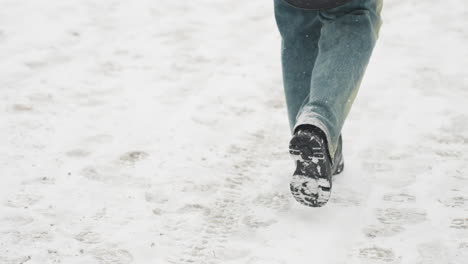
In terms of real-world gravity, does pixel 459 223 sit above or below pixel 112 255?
below

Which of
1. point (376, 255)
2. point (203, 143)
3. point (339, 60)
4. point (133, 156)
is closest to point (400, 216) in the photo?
point (376, 255)

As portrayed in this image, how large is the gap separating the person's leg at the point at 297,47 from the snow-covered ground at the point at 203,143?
369 mm

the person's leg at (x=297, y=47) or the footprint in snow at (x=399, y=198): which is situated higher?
the person's leg at (x=297, y=47)

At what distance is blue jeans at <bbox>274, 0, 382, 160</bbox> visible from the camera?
1779 millimetres

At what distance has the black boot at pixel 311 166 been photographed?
173 centimetres

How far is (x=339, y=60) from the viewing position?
6.00 feet

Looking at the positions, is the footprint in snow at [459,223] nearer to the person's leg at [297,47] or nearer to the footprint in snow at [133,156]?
the person's leg at [297,47]

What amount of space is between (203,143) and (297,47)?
703 mm

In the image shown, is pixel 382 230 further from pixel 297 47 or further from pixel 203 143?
pixel 203 143

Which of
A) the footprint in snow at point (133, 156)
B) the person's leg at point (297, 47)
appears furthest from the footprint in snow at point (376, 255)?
the footprint in snow at point (133, 156)

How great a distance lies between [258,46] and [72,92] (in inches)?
45.7

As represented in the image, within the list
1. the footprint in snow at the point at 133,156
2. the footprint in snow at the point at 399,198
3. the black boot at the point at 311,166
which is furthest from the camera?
the footprint in snow at the point at 133,156

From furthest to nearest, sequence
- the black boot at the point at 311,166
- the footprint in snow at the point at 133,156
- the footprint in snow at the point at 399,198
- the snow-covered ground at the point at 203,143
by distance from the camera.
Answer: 1. the footprint in snow at the point at 133,156
2. the footprint in snow at the point at 399,198
3. the snow-covered ground at the point at 203,143
4. the black boot at the point at 311,166

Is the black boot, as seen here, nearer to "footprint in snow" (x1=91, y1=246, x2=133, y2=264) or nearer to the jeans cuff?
the jeans cuff
